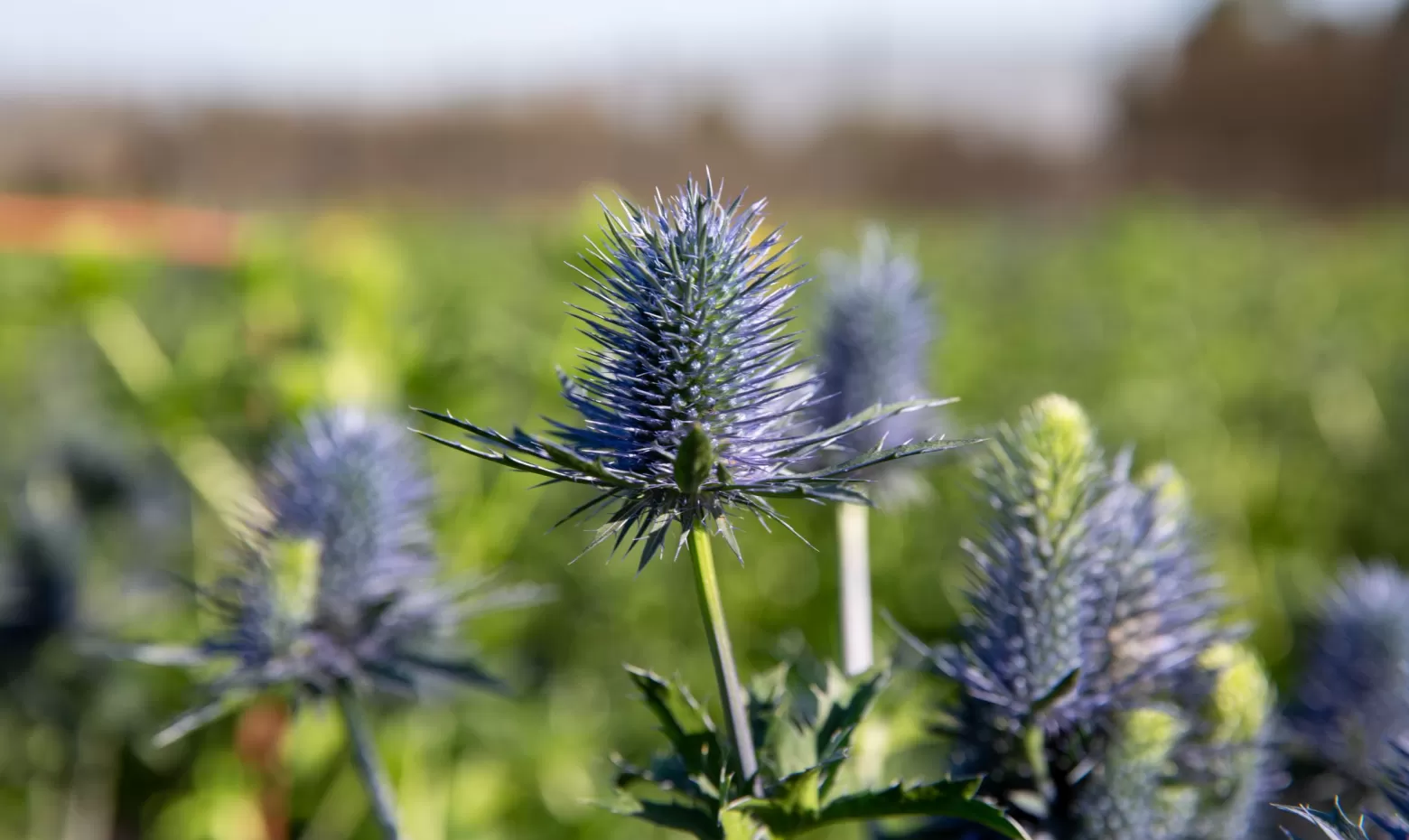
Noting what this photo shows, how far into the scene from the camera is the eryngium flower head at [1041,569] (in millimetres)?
841

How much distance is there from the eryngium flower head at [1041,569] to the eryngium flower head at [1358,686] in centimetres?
40

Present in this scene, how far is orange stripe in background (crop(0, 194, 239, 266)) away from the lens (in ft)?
8.21

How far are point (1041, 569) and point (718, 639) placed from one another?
294 millimetres

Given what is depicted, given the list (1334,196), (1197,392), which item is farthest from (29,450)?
(1334,196)

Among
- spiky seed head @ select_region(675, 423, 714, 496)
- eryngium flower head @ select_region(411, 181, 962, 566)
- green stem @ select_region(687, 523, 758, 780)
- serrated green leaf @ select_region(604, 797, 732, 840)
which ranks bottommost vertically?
serrated green leaf @ select_region(604, 797, 732, 840)

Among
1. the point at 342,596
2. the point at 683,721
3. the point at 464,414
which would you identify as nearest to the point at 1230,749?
the point at 683,721

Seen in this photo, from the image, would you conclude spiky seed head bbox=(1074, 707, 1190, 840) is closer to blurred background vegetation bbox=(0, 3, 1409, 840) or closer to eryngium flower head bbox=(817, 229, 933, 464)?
blurred background vegetation bbox=(0, 3, 1409, 840)

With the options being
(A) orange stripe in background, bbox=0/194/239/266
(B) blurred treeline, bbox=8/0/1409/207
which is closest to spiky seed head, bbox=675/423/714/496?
(A) orange stripe in background, bbox=0/194/239/266

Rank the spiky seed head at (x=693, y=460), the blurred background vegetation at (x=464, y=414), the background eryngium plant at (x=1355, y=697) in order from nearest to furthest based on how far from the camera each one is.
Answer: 1. the spiky seed head at (x=693, y=460)
2. the background eryngium plant at (x=1355, y=697)
3. the blurred background vegetation at (x=464, y=414)

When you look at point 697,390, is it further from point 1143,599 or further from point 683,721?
point 1143,599

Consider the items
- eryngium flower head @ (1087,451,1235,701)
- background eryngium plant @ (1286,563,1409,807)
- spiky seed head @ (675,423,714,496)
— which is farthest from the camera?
background eryngium plant @ (1286,563,1409,807)

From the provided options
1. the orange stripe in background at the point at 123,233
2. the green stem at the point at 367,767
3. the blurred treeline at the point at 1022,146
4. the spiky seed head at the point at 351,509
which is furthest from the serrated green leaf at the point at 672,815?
the blurred treeline at the point at 1022,146

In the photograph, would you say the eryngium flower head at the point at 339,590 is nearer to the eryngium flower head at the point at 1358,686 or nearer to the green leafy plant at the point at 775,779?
the green leafy plant at the point at 775,779

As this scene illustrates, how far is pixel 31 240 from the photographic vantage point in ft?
9.86
